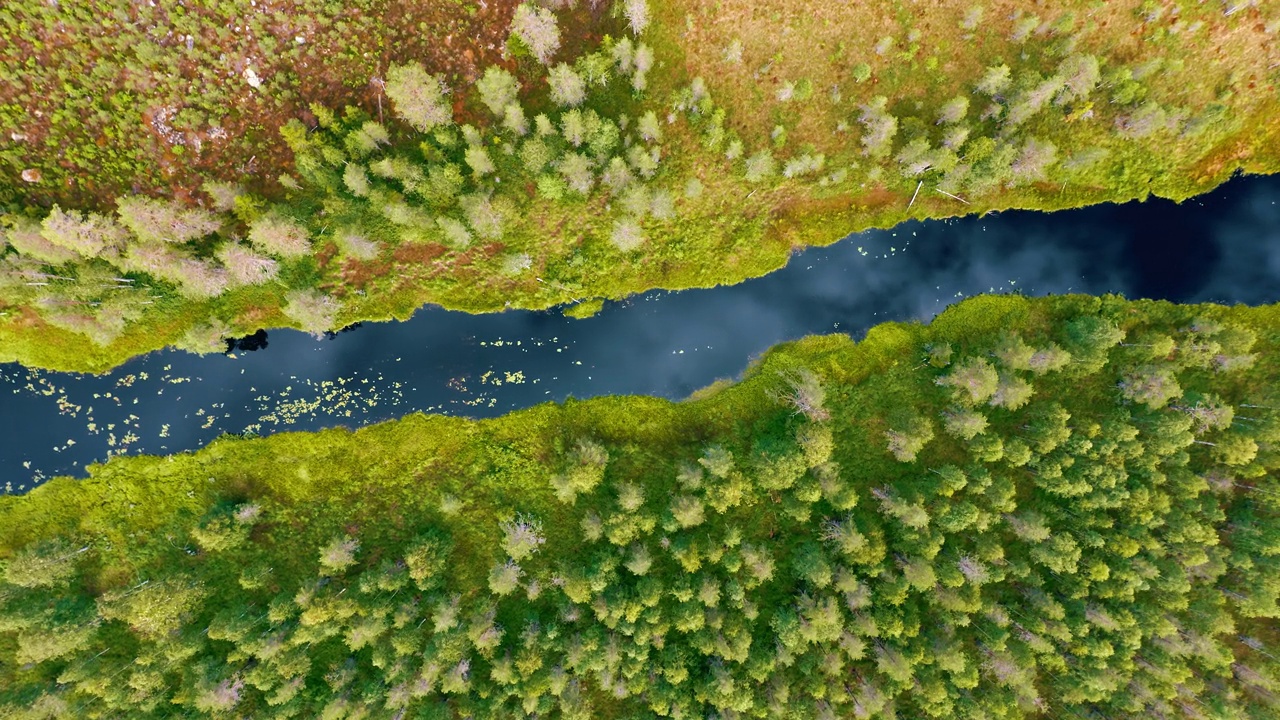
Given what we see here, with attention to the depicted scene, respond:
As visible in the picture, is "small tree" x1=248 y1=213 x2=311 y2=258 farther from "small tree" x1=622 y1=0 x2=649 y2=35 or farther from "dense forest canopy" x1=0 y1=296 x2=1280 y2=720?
"small tree" x1=622 y1=0 x2=649 y2=35

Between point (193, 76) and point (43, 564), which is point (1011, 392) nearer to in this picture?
point (193, 76)

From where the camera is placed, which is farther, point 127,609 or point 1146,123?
point 1146,123

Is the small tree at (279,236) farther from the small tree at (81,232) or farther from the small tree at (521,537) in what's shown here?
the small tree at (521,537)

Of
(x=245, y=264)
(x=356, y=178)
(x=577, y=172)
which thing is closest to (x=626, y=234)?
(x=577, y=172)

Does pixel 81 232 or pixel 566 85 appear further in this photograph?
pixel 566 85

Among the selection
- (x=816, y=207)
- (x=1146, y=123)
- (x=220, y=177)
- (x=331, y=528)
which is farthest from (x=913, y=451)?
(x=220, y=177)

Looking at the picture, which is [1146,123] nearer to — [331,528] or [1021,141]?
[1021,141]

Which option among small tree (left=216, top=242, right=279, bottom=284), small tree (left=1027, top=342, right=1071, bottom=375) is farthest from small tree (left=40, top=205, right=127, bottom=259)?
small tree (left=1027, top=342, right=1071, bottom=375)
